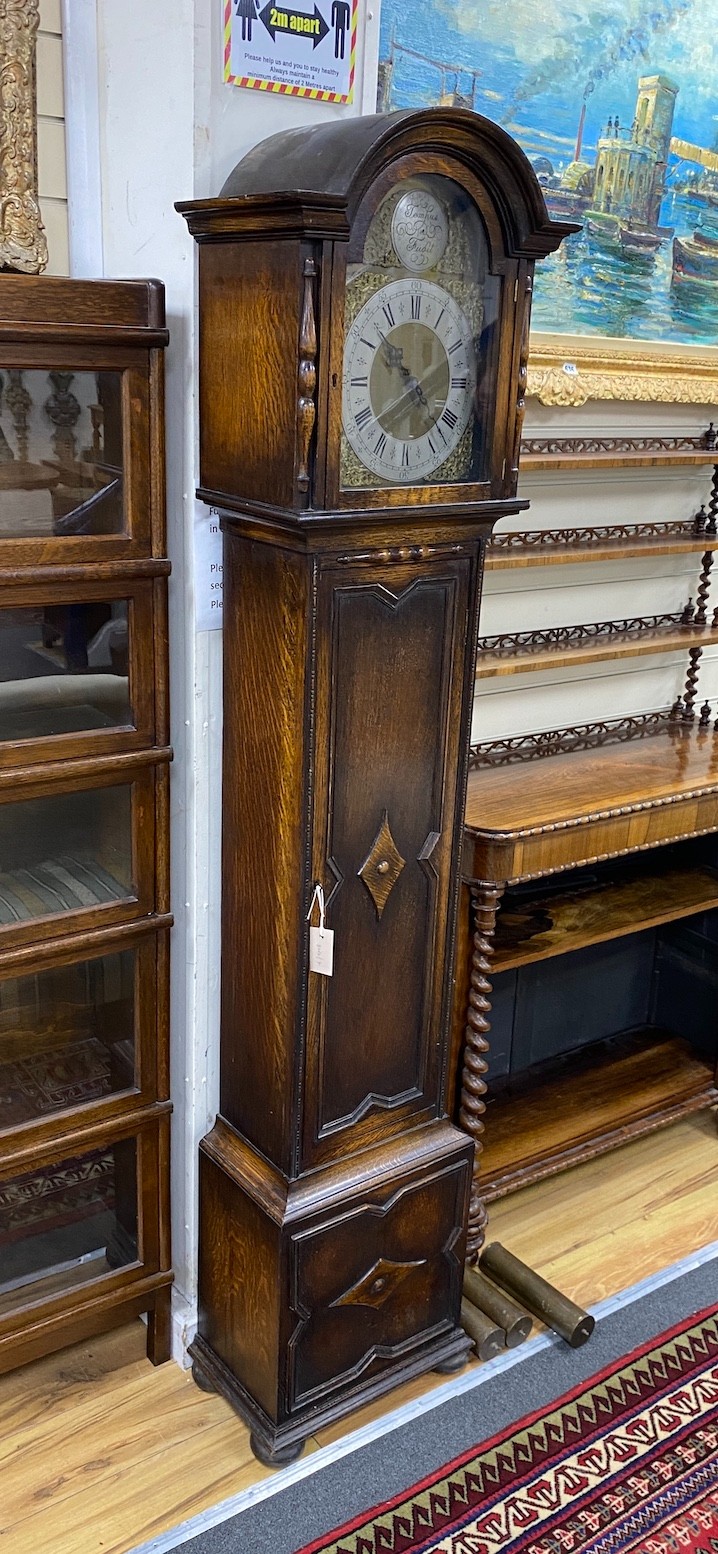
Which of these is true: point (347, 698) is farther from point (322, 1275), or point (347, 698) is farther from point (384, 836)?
point (322, 1275)

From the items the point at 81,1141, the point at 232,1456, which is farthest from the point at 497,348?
the point at 232,1456

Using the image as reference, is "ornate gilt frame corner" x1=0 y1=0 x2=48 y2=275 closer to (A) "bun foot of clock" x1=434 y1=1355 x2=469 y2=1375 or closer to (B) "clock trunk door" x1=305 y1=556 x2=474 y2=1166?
(B) "clock trunk door" x1=305 y1=556 x2=474 y2=1166

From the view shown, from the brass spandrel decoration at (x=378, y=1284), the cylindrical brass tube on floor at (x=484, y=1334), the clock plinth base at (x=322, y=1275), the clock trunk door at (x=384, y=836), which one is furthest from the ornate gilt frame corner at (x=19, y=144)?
the cylindrical brass tube on floor at (x=484, y=1334)

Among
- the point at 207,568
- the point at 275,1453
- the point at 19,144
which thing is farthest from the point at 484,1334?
the point at 19,144

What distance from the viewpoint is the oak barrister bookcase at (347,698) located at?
155 cm

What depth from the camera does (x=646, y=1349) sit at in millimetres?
2275

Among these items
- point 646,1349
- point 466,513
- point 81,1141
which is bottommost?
point 646,1349

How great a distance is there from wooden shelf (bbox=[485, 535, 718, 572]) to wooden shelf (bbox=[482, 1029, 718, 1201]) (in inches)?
46.0

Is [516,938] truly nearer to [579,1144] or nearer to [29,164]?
[579,1144]

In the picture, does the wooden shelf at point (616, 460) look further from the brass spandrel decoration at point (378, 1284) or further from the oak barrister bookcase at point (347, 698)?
the brass spandrel decoration at point (378, 1284)

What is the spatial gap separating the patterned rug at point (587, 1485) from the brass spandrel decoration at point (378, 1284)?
280 millimetres

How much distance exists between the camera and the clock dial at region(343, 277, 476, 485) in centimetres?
158

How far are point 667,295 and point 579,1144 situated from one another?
1797 mm

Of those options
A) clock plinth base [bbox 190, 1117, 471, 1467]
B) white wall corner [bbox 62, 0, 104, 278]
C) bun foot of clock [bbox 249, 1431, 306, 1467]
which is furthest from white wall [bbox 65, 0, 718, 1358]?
bun foot of clock [bbox 249, 1431, 306, 1467]
